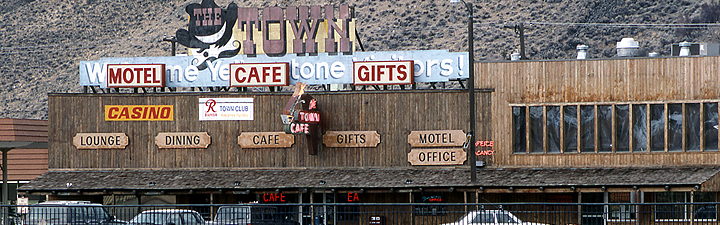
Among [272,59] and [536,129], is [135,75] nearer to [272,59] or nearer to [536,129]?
[272,59]

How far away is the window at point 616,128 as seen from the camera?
34594 millimetres

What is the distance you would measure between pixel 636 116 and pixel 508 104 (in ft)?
15.2

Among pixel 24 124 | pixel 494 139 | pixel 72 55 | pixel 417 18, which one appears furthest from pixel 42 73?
pixel 494 139

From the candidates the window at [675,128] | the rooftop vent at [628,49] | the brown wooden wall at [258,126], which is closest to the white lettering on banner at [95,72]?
the brown wooden wall at [258,126]

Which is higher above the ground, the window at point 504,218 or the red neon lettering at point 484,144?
the red neon lettering at point 484,144

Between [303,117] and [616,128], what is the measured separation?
37.8ft

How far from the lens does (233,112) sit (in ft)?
126

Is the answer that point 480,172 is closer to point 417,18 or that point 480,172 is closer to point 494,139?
point 494,139

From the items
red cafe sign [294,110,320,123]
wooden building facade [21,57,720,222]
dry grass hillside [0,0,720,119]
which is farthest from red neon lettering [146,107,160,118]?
dry grass hillside [0,0,720,119]

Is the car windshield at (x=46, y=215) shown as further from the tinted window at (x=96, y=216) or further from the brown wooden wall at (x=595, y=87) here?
the brown wooden wall at (x=595, y=87)

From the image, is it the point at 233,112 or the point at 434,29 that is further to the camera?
the point at 434,29

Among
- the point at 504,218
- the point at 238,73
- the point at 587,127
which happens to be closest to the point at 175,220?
the point at 504,218

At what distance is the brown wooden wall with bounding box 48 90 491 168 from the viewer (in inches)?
1462

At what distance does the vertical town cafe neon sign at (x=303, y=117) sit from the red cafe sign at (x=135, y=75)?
5904 millimetres
